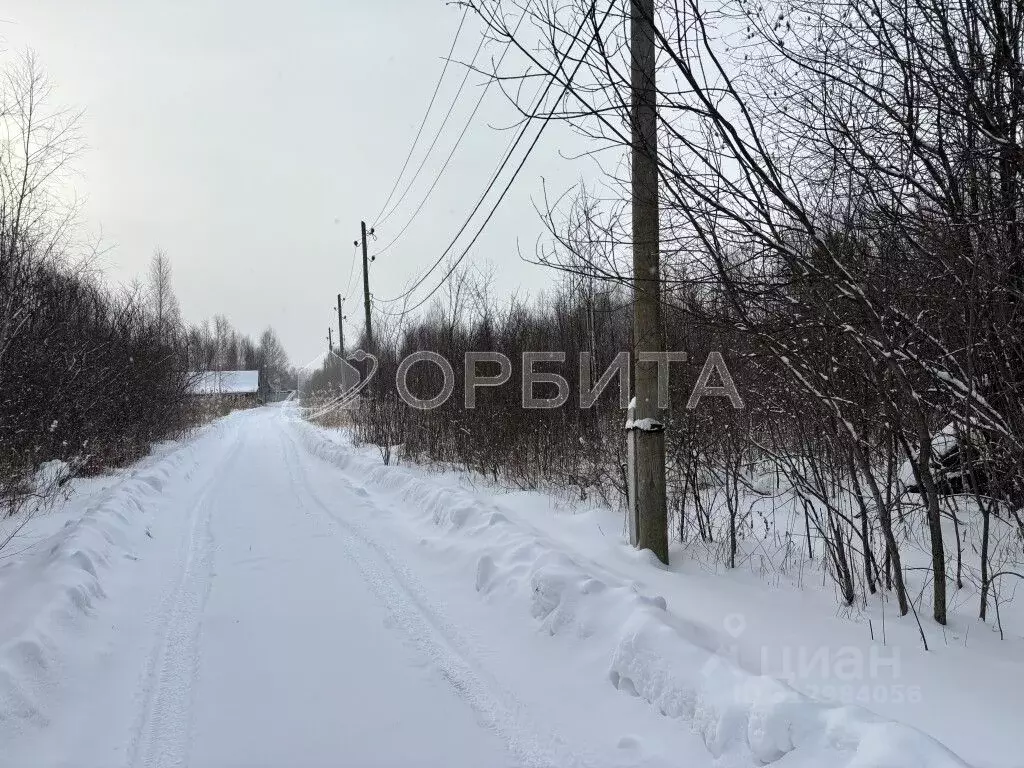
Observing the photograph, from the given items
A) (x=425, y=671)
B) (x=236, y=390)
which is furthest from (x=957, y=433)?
(x=236, y=390)

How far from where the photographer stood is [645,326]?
533 centimetres

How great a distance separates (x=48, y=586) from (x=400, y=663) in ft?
9.96

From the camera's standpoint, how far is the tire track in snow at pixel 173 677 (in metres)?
2.99

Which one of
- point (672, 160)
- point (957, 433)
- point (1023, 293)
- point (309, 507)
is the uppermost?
point (672, 160)

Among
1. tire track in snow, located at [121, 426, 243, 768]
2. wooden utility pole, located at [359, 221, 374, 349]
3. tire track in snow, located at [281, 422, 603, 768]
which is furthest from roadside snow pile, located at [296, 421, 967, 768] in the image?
wooden utility pole, located at [359, 221, 374, 349]

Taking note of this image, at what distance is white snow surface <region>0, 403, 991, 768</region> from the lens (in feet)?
9.37

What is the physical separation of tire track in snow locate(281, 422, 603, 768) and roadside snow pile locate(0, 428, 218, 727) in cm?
211

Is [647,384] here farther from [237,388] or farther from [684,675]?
[237,388]

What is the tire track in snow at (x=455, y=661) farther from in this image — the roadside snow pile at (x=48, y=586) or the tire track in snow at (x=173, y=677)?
the roadside snow pile at (x=48, y=586)

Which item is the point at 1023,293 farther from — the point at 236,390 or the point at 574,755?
the point at 236,390

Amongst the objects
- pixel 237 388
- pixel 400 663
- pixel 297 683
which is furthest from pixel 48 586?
pixel 237 388

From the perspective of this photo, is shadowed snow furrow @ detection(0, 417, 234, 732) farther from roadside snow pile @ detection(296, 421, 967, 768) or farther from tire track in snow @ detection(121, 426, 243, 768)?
roadside snow pile @ detection(296, 421, 967, 768)

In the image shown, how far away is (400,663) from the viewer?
3.89m

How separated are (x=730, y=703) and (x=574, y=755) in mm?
761
